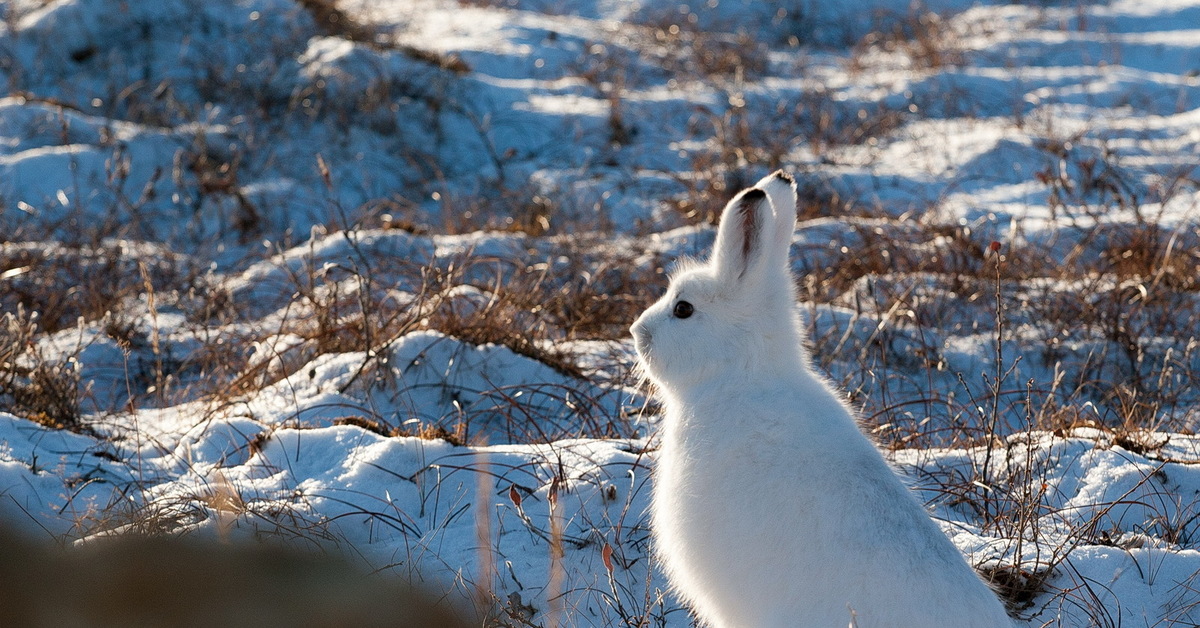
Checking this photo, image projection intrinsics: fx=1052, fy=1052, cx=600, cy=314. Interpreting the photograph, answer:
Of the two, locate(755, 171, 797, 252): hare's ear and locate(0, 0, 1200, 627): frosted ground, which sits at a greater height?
locate(755, 171, 797, 252): hare's ear

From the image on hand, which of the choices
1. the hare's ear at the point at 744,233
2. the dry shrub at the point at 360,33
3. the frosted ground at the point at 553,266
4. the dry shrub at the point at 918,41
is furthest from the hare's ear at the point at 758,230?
the dry shrub at the point at 918,41

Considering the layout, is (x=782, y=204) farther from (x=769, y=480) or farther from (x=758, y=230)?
(x=769, y=480)

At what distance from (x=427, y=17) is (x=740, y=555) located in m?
13.0

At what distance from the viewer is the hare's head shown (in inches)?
113

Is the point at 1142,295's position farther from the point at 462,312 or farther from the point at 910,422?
the point at 462,312

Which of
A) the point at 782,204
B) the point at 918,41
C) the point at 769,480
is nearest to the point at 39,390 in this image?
the point at 782,204

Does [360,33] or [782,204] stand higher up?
[782,204]

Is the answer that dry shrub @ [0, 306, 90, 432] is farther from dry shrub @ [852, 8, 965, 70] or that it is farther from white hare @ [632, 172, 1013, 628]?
dry shrub @ [852, 8, 965, 70]

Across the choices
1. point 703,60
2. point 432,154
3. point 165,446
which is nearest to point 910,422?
point 165,446

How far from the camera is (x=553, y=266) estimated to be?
687 centimetres

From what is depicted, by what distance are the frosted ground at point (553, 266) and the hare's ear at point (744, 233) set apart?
78cm

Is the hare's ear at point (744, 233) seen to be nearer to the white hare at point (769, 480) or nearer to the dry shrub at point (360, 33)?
the white hare at point (769, 480)

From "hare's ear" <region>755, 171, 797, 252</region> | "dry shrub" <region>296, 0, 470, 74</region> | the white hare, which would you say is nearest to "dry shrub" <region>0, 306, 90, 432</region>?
the white hare

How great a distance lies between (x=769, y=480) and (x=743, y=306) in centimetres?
63
